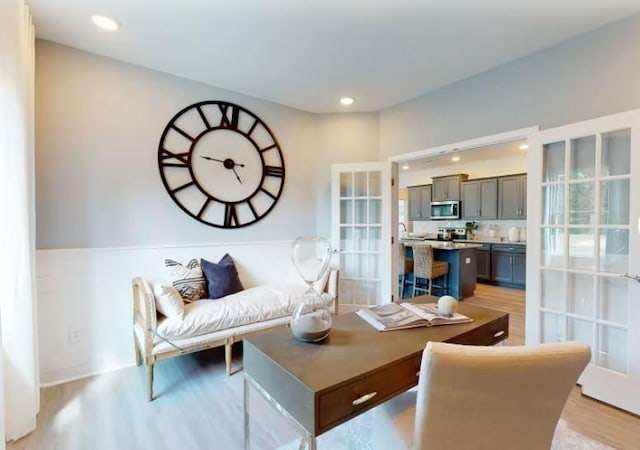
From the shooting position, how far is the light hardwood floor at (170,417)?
1.80m

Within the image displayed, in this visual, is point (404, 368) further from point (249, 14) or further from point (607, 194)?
point (249, 14)

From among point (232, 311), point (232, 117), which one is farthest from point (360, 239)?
point (232, 117)

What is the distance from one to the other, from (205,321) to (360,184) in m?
2.41

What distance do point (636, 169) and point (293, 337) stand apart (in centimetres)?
244

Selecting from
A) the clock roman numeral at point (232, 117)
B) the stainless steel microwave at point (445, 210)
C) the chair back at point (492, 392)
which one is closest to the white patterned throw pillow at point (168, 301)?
the clock roman numeral at point (232, 117)

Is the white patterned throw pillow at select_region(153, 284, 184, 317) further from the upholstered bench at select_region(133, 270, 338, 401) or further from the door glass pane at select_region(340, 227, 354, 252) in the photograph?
the door glass pane at select_region(340, 227, 354, 252)

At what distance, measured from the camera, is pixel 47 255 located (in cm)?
241

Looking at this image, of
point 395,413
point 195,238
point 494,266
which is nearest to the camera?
point 395,413

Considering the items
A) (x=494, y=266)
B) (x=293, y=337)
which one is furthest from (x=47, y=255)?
(x=494, y=266)

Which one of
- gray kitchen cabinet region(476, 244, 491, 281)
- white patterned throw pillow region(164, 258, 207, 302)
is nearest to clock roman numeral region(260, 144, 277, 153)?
white patterned throw pillow region(164, 258, 207, 302)

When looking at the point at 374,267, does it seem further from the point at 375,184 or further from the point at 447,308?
the point at 447,308

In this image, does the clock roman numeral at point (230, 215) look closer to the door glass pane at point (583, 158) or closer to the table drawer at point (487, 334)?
the table drawer at point (487, 334)

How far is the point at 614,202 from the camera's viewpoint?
2.18 m

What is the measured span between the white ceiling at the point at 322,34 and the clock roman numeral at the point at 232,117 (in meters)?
0.25
